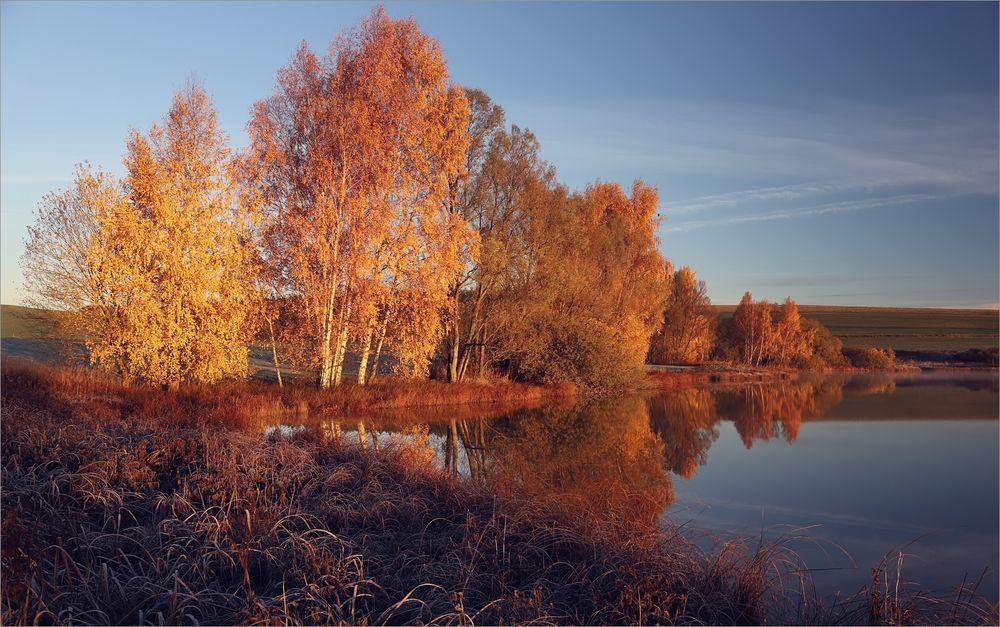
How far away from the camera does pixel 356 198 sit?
21.3 meters

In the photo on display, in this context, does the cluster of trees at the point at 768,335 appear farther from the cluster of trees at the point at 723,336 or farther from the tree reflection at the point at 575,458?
the tree reflection at the point at 575,458

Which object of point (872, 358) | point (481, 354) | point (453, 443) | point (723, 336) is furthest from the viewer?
point (723, 336)

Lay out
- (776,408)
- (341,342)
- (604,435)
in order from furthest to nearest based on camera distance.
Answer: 1. (776,408)
2. (341,342)
3. (604,435)

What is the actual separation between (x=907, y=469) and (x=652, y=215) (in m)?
31.1

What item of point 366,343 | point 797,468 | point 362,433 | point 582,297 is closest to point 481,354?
point 582,297

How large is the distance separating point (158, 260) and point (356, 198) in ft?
19.8

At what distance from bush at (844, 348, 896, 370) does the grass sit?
691 inches

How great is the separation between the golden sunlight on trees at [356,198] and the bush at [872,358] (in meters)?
14.6

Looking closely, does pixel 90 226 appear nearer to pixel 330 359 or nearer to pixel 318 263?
pixel 318 263

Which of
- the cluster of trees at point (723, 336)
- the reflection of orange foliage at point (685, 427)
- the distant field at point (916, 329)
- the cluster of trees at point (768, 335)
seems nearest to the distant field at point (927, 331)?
the distant field at point (916, 329)

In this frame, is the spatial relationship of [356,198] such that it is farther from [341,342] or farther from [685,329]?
[685,329]

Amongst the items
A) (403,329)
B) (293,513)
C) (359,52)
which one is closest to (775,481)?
(293,513)

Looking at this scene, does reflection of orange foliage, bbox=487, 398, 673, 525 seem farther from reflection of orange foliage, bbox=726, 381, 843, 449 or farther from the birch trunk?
the birch trunk

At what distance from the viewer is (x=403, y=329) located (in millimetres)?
22641
